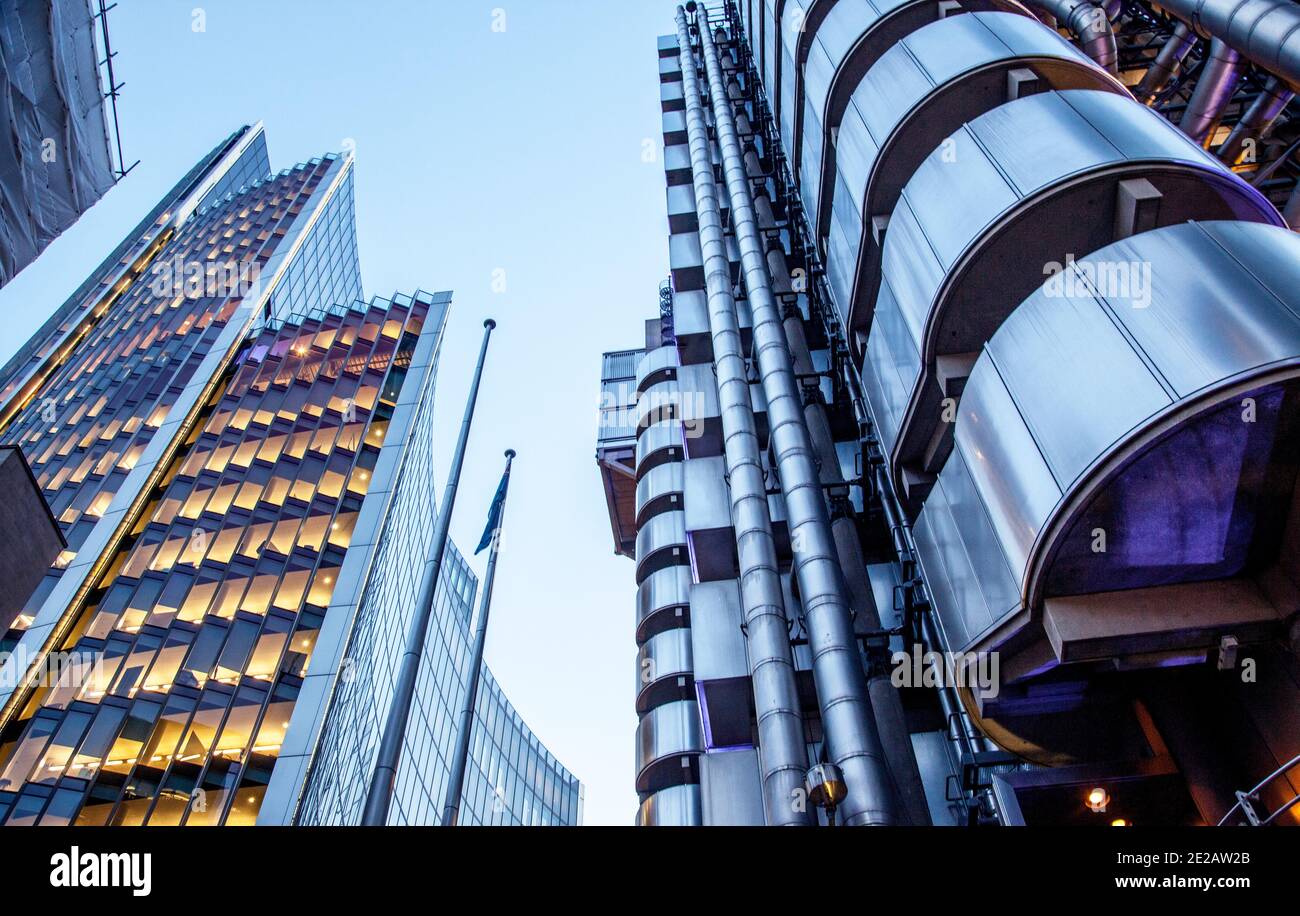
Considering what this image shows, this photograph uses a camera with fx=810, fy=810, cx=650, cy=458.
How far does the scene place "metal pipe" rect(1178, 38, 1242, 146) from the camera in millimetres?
16906

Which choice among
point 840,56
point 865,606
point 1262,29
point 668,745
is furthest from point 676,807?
point 1262,29

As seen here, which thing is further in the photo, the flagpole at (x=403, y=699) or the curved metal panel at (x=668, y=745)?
the curved metal panel at (x=668, y=745)

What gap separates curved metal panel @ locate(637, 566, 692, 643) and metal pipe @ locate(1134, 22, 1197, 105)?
18404mm

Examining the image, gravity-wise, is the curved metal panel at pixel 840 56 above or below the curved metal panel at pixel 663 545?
above

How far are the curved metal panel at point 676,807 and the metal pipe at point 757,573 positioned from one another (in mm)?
4426

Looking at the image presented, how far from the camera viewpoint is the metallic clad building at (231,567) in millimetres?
29719

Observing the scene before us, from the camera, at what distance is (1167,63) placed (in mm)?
19969

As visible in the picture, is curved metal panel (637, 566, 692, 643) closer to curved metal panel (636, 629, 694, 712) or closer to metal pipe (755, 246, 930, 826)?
curved metal panel (636, 629, 694, 712)

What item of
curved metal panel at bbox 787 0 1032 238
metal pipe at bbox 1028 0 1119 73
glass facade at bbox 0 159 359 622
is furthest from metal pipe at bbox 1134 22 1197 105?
glass facade at bbox 0 159 359 622

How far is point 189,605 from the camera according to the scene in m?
35.6

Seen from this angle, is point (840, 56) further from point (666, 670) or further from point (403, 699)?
point (403, 699)

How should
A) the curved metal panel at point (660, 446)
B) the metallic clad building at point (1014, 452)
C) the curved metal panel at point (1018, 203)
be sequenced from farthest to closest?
1. the curved metal panel at point (660, 446)
2. the curved metal panel at point (1018, 203)
3. the metallic clad building at point (1014, 452)

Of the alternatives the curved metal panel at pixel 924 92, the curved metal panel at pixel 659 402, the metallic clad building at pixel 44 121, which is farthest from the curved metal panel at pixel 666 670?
the metallic clad building at pixel 44 121

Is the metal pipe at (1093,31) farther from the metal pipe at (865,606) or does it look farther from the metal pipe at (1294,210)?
the metal pipe at (865,606)
